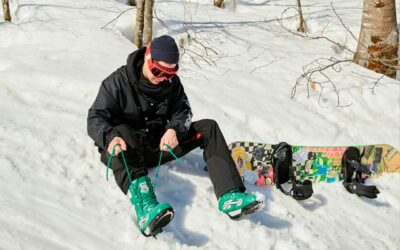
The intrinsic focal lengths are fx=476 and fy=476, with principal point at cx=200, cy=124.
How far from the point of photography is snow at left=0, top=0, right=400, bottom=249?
322cm

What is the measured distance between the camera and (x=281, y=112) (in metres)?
5.62

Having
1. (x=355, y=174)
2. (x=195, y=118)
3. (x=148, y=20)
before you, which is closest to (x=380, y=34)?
(x=355, y=174)

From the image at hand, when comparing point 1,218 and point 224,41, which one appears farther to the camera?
point 224,41

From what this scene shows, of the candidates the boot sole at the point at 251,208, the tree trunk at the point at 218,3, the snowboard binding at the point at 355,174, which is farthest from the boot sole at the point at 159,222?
the tree trunk at the point at 218,3

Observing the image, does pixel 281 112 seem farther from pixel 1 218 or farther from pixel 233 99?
pixel 1 218

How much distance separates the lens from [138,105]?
12.0ft

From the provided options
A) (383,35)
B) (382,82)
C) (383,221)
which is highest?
(383,35)

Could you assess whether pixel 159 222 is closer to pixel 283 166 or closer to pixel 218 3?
pixel 283 166

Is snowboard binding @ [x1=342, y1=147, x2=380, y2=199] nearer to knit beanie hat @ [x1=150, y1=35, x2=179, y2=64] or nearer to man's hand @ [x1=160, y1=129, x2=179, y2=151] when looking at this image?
man's hand @ [x1=160, y1=129, x2=179, y2=151]

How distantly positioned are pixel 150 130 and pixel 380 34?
4.25m

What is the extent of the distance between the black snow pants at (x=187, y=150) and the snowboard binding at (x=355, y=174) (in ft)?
4.34

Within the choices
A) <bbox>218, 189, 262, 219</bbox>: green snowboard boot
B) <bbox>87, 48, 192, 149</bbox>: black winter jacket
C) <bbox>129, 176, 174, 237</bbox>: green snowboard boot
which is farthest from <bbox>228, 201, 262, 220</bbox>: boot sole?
<bbox>87, 48, 192, 149</bbox>: black winter jacket

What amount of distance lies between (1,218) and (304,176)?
9.05 ft

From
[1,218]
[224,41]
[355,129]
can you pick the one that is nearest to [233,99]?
[355,129]
